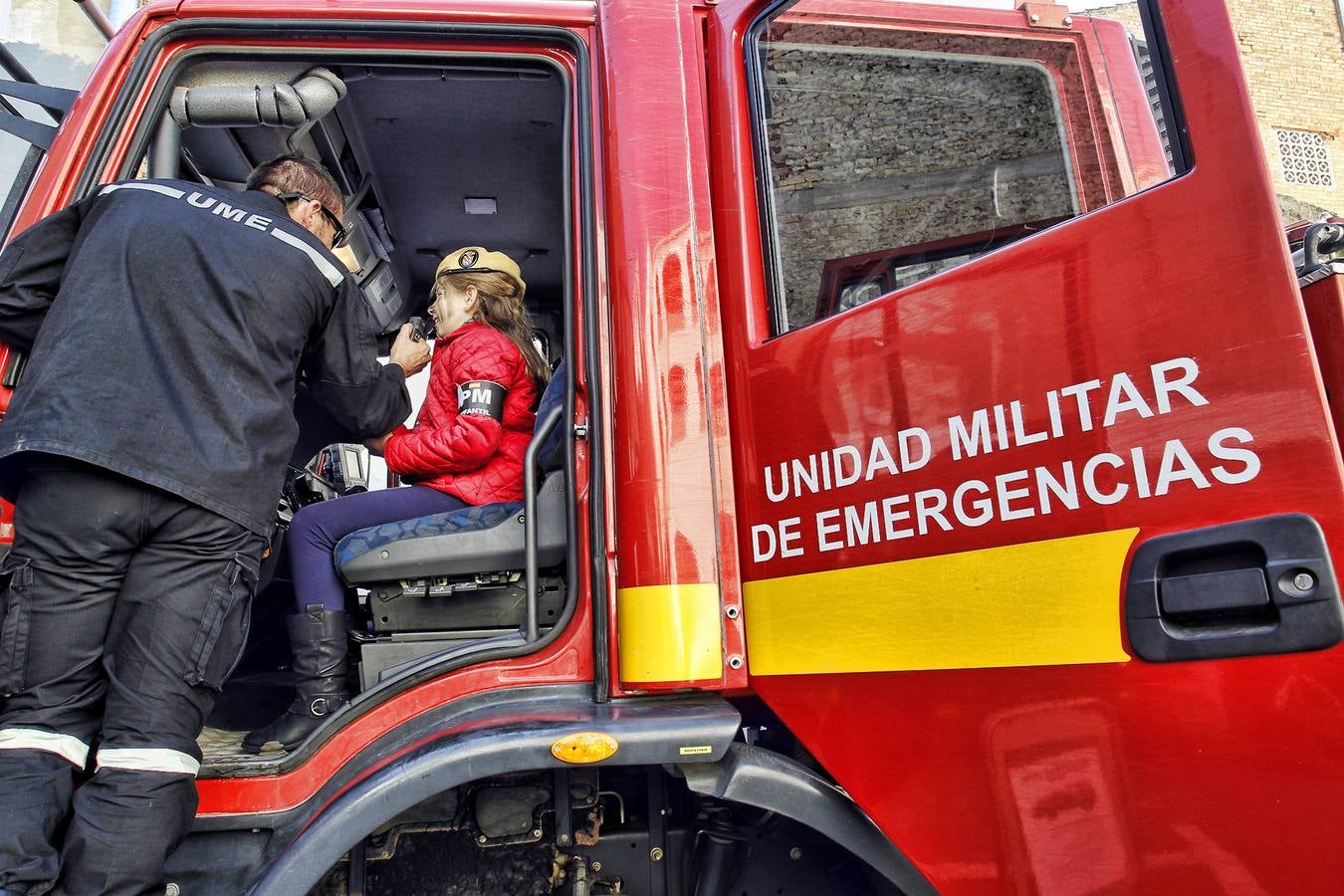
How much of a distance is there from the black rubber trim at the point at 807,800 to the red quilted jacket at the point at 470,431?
855 mm

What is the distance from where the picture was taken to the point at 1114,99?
179 cm

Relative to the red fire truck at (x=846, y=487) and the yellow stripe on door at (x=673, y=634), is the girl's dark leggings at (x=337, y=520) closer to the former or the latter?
the red fire truck at (x=846, y=487)

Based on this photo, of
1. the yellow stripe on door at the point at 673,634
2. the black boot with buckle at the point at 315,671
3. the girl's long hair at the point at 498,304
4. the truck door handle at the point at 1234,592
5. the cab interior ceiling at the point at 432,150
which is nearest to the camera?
the truck door handle at the point at 1234,592

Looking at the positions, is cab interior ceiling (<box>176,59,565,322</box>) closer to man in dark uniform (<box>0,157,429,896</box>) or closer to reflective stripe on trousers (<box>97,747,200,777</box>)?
man in dark uniform (<box>0,157,429,896</box>)

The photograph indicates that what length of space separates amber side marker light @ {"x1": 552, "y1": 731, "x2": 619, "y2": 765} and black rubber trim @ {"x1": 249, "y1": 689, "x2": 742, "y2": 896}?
11mm

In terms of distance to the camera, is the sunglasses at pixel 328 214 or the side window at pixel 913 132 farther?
the sunglasses at pixel 328 214

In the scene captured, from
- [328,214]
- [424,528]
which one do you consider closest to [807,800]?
[424,528]

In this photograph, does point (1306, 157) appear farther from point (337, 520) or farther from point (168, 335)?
point (168, 335)

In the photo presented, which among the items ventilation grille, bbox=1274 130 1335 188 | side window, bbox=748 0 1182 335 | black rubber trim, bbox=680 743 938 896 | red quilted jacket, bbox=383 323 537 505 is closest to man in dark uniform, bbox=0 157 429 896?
red quilted jacket, bbox=383 323 537 505

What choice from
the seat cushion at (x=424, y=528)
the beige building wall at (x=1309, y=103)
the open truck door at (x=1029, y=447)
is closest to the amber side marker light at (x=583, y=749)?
the open truck door at (x=1029, y=447)

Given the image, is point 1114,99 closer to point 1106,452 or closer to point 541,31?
point 1106,452

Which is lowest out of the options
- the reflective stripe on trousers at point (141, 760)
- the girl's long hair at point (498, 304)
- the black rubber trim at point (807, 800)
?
the black rubber trim at point (807, 800)

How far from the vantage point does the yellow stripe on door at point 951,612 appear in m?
1.24

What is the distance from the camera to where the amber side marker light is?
150 centimetres
